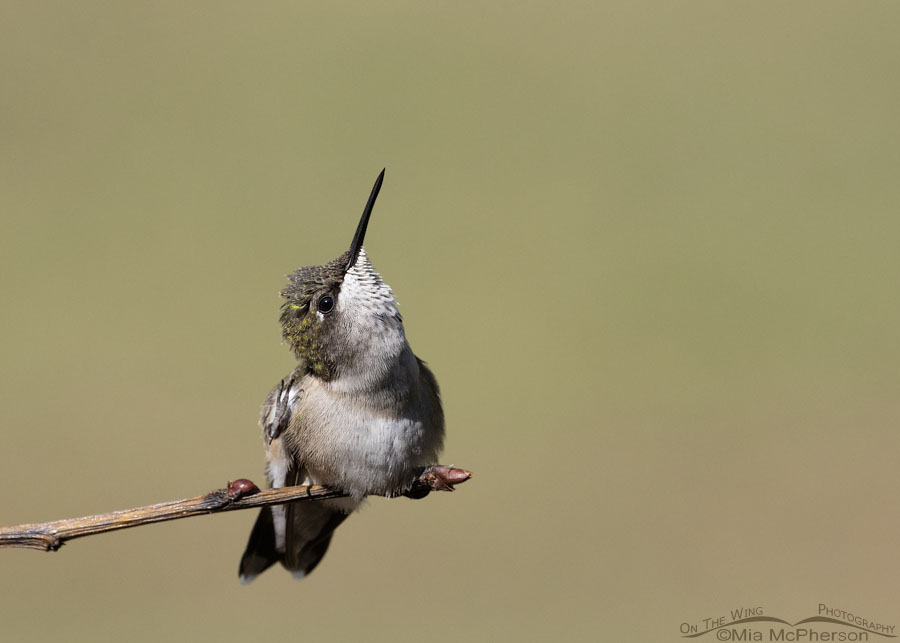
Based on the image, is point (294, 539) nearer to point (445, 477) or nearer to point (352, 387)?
point (352, 387)

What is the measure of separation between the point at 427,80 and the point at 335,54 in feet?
4.21

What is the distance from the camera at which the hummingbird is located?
2918 millimetres

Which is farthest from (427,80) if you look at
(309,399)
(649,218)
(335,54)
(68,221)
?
(309,399)

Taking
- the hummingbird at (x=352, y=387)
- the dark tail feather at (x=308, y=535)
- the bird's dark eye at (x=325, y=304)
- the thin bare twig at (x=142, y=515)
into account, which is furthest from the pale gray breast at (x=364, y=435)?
Result: the thin bare twig at (x=142, y=515)

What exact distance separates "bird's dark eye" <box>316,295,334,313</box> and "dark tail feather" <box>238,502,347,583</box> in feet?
3.12

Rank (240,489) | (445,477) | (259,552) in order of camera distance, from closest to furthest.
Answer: (240,489), (445,477), (259,552)

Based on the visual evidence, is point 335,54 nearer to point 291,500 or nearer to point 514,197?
point 514,197

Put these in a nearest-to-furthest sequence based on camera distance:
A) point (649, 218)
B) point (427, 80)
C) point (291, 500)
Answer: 1. point (291, 500)
2. point (649, 218)
3. point (427, 80)

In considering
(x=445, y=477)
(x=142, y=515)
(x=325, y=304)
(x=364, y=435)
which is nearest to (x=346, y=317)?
(x=325, y=304)

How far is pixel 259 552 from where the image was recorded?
3.60m

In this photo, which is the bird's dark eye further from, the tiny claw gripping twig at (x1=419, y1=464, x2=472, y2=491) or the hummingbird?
the tiny claw gripping twig at (x1=419, y1=464, x2=472, y2=491)

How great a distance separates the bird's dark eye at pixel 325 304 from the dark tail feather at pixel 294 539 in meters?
0.95

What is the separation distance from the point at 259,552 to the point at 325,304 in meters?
1.24

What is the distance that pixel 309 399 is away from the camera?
3.09m
